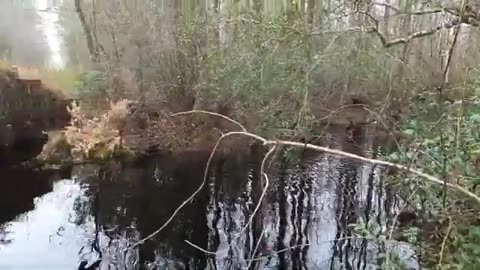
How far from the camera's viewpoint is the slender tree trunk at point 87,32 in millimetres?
11680

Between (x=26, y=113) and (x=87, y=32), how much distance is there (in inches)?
80.8

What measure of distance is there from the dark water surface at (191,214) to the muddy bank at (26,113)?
135 centimetres

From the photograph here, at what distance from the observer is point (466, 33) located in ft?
22.1

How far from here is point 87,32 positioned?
1196cm

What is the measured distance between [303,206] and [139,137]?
4.14 m

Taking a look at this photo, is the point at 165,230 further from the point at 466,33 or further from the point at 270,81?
the point at 466,33

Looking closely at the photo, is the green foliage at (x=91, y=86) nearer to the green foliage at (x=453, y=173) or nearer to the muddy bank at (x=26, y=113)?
the muddy bank at (x=26, y=113)

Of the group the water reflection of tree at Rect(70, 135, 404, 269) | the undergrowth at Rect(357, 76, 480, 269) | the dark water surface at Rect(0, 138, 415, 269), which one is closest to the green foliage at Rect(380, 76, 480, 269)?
the undergrowth at Rect(357, 76, 480, 269)

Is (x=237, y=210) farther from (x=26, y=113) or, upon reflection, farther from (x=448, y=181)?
(x=26, y=113)

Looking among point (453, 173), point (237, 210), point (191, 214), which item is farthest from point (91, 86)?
point (453, 173)

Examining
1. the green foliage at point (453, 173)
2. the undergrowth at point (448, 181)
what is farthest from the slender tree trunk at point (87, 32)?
the green foliage at point (453, 173)

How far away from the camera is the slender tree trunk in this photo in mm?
11680

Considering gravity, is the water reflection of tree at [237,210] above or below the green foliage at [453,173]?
below

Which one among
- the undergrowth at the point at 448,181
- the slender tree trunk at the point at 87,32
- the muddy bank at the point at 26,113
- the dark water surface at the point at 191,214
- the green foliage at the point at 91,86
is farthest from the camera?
the slender tree trunk at the point at 87,32
